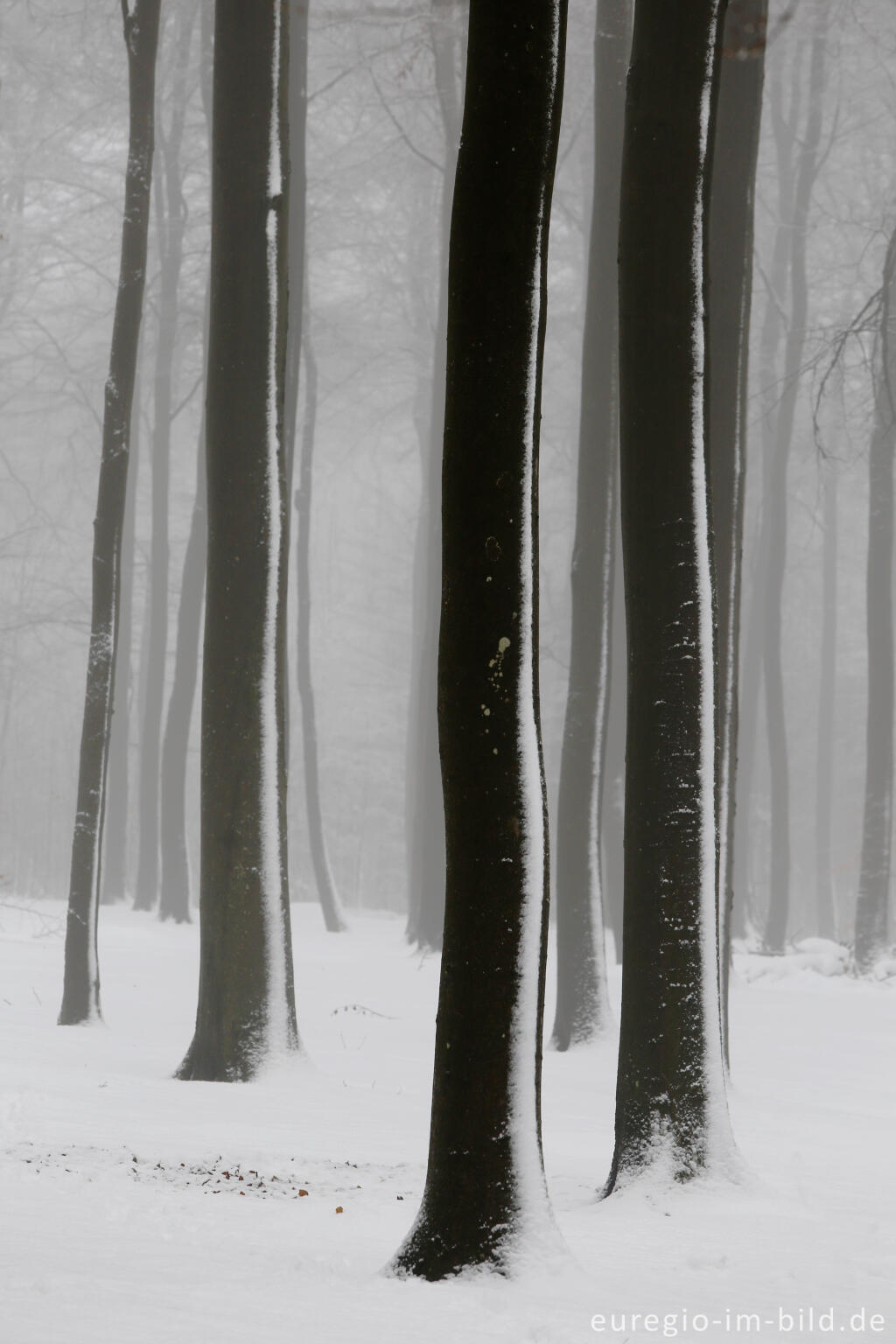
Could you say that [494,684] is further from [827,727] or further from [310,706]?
[827,727]

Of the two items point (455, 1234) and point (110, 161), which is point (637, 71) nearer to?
point (455, 1234)

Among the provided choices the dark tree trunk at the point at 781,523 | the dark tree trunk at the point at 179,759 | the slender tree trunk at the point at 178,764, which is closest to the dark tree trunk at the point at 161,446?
the dark tree trunk at the point at 179,759

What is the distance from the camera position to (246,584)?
7996mm

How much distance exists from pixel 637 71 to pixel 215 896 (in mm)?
4846

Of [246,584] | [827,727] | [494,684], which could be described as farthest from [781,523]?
[494,684]

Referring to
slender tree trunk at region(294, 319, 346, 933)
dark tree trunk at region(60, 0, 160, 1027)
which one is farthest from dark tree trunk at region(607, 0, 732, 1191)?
slender tree trunk at region(294, 319, 346, 933)

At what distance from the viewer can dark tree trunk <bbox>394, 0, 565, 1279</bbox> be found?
4.10m

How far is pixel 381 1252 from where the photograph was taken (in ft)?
14.5

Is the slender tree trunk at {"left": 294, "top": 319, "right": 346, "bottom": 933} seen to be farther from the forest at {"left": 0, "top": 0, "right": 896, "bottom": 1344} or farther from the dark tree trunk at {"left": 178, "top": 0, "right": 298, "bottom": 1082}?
the dark tree trunk at {"left": 178, "top": 0, "right": 298, "bottom": 1082}

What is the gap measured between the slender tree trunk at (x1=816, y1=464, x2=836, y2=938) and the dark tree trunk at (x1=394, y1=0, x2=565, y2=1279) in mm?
22386

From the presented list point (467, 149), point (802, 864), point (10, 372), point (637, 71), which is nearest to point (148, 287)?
point (10, 372)

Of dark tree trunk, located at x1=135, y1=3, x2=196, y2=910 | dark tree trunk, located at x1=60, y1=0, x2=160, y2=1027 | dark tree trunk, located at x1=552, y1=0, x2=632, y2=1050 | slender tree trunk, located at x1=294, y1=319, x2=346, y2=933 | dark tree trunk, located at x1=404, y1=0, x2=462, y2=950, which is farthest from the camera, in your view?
dark tree trunk, located at x1=135, y1=3, x2=196, y2=910

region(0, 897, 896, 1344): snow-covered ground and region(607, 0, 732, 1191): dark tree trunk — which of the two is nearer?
region(0, 897, 896, 1344): snow-covered ground

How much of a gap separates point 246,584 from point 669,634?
323cm
